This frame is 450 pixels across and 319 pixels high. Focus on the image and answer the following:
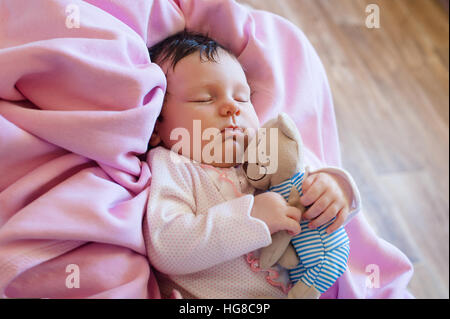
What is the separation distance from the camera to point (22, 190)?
25.5 inches

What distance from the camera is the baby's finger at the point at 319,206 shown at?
643mm

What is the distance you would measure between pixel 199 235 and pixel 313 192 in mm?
189

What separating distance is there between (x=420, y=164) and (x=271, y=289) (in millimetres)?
910

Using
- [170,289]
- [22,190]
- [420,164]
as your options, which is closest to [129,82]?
[22,190]

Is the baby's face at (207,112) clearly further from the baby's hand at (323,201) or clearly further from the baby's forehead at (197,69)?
the baby's hand at (323,201)

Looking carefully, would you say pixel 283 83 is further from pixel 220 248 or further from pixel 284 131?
pixel 220 248

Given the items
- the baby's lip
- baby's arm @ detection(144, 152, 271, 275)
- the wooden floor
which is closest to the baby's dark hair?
the baby's lip

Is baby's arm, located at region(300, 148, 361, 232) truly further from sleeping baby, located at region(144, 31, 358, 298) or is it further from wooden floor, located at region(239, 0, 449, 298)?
wooden floor, located at region(239, 0, 449, 298)

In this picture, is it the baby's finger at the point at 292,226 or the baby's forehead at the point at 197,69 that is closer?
the baby's finger at the point at 292,226

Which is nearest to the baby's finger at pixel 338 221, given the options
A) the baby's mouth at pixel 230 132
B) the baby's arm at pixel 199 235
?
the baby's arm at pixel 199 235

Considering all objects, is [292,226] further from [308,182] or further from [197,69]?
[197,69]

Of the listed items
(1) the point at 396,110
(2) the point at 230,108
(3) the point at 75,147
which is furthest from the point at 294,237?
(1) the point at 396,110

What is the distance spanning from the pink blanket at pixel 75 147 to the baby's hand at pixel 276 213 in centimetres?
Result: 19

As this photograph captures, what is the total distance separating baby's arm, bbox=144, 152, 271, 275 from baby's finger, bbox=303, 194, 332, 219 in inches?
3.1
